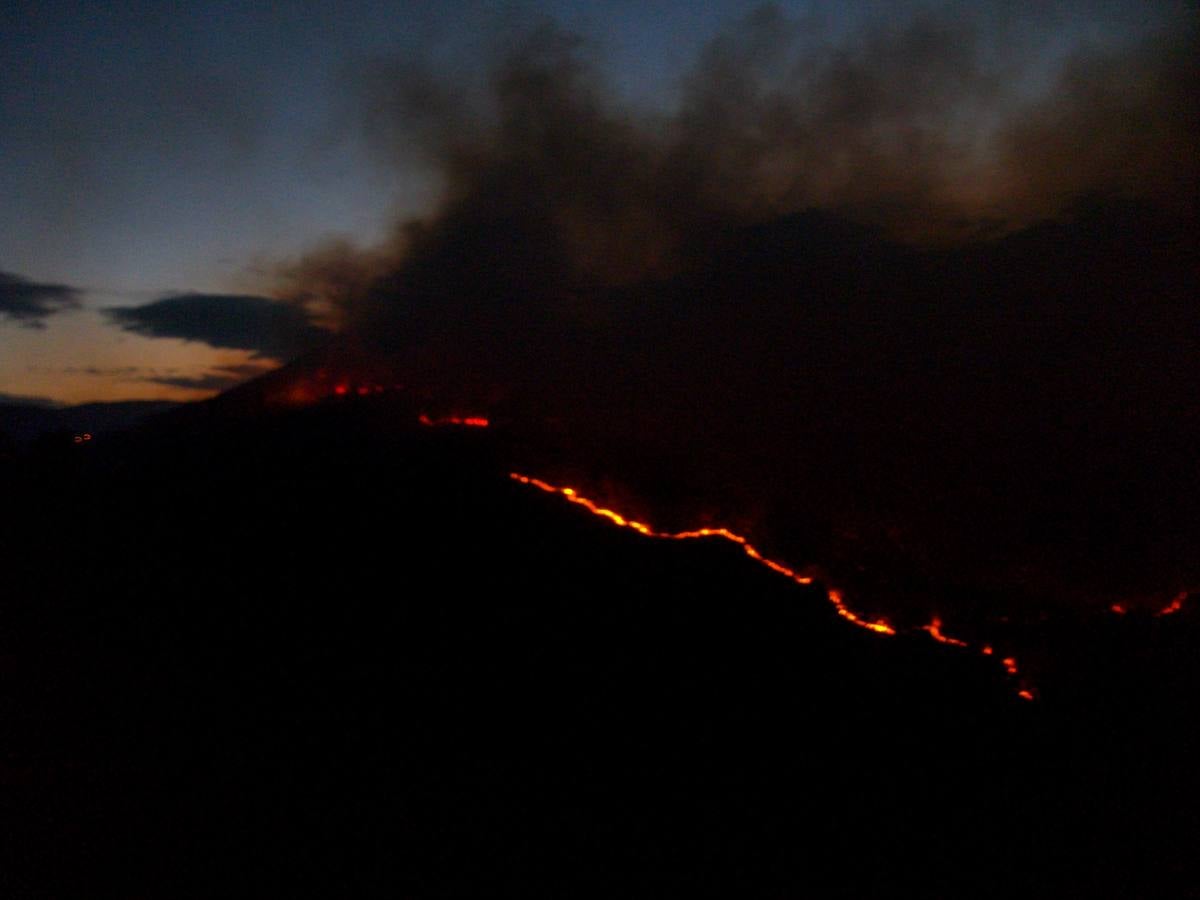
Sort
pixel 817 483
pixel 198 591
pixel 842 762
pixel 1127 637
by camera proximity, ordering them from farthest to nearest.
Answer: pixel 817 483, pixel 1127 637, pixel 198 591, pixel 842 762

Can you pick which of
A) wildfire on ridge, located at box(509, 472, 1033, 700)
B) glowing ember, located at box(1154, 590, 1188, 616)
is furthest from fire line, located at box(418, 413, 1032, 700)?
glowing ember, located at box(1154, 590, 1188, 616)

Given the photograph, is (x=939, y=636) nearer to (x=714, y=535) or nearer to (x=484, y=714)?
(x=714, y=535)

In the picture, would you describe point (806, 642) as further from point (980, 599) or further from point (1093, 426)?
point (1093, 426)

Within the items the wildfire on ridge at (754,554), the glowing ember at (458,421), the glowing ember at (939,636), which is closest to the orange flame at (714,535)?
the wildfire on ridge at (754,554)

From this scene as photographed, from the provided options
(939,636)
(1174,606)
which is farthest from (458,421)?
(1174,606)

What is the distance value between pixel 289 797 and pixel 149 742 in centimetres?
139

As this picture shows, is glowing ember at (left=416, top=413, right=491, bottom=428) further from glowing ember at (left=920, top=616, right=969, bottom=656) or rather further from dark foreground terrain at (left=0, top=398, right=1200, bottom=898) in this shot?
glowing ember at (left=920, top=616, right=969, bottom=656)

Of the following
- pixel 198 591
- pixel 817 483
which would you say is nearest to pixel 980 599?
pixel 817 483

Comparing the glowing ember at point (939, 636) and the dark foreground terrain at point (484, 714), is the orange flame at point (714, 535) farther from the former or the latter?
the glowing ember at point (939, 636)

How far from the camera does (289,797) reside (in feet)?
24.1

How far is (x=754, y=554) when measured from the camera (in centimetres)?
930

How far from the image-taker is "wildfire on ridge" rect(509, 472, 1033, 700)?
897cm

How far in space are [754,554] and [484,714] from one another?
3254 mm

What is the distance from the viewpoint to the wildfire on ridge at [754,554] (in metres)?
8.97
